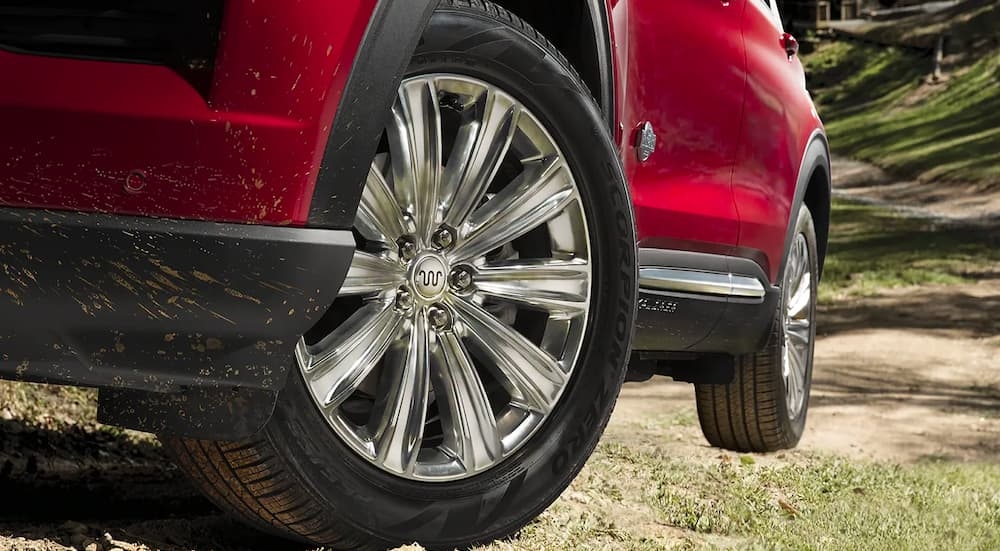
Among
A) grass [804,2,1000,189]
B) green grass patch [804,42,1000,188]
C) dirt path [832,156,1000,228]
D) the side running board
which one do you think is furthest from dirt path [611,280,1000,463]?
green grass patch [804,42,1000,188]

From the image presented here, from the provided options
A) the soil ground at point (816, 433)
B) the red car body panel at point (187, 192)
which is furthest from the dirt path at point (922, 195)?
the red car body panel at point (187, 192)

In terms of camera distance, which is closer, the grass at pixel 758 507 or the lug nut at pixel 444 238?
the lug nut at pixel 444 238

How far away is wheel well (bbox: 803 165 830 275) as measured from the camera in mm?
5656

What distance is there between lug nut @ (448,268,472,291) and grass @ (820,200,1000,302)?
946 centimetres

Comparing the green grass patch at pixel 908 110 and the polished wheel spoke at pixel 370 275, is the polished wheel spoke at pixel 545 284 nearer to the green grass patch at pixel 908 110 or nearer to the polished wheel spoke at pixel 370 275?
the polished wheel spoke at pixel 370 275

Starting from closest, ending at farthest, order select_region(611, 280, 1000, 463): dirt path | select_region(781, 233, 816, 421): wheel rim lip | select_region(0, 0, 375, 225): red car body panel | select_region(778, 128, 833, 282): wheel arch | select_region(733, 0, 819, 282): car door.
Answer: select_region(0, 0, 375, 225): red car body panel, select_region(733, 0, 819, 282): car door, select_region(778, 128, 833, 282): wheel arch, select_region(781, 233, 816, 421): wheel rim lip, select_region(611, 280, 1000, 463): dirt path

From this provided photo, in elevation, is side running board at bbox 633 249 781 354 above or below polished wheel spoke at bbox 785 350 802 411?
above

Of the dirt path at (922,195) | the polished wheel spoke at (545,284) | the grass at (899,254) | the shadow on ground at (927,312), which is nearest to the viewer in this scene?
the polished wheel spoke at (545,284)

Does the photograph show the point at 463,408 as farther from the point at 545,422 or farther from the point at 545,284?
the point at 545,284

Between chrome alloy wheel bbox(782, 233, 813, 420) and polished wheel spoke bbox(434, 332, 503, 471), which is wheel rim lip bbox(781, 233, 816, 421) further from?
polished wheel spoke bbox(434, 332, 503, 471)

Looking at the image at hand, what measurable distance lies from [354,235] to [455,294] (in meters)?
0.25

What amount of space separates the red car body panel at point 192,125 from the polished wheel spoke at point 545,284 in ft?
2.25

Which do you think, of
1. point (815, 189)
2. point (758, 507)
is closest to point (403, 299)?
point (758, 507)

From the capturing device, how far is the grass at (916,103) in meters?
22.2
